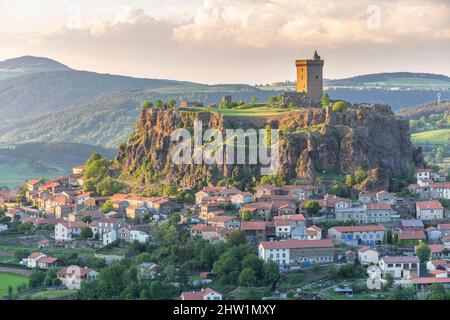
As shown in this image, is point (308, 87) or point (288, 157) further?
point (308, 87)

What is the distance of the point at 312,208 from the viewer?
145 feet

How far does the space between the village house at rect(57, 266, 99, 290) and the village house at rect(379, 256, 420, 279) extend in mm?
10497

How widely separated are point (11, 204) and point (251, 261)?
2186cm

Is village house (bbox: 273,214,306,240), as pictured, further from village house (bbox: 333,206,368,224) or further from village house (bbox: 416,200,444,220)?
village house (bbox: 416,200,444,220)

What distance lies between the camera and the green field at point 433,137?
99000 mm

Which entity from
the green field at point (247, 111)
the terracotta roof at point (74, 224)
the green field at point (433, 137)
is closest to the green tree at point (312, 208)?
the green field at point (247, 111)

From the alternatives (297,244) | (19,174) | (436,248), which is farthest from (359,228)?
(19,174)

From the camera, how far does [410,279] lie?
122 feet

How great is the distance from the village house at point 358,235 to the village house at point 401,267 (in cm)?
398

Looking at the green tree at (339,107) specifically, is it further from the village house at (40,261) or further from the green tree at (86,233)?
the village house at (40,261)

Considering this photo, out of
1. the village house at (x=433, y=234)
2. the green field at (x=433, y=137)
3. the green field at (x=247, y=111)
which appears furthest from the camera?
the green field at (x=433, y=137)

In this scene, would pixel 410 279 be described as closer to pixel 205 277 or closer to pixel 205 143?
pixel 205 277

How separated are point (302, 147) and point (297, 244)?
9057 mm

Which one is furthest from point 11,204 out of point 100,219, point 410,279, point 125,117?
point 125,117
